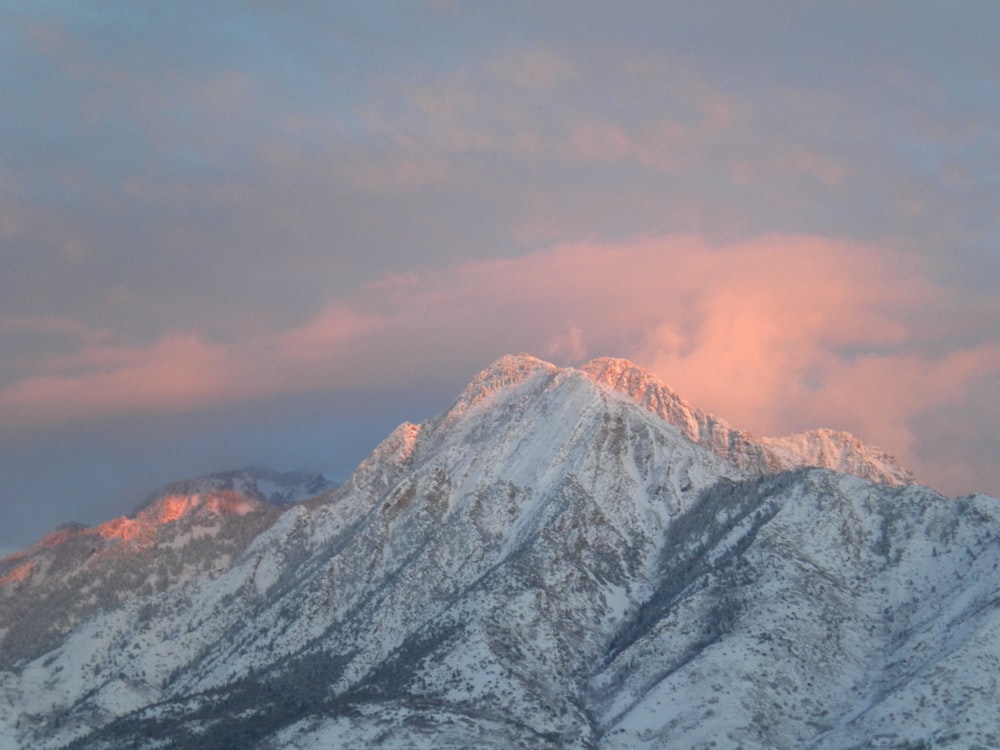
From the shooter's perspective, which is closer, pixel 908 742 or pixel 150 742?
pixel 908 742

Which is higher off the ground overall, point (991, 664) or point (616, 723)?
point (991, 664)

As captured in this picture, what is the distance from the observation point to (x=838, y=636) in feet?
640

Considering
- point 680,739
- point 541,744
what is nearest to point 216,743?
point 541,744

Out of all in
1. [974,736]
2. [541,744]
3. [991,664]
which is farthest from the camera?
[541,744]

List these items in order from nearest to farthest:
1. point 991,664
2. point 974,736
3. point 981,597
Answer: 1. point 974,736
2. point 991,664
3. point 981,597

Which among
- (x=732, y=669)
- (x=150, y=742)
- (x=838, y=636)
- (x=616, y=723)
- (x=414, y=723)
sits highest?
(x=838, y=636)

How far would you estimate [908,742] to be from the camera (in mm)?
156750

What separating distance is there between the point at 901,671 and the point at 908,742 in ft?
81.7

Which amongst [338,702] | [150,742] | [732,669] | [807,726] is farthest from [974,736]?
[150,742]

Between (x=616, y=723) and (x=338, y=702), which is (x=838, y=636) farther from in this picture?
(x=338, y=702)

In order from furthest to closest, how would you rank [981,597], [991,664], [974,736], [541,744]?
[981,597], [541,744], [991,664], [974,736]

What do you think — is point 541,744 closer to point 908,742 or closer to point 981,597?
point 908,742

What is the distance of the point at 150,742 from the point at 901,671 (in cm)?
12096

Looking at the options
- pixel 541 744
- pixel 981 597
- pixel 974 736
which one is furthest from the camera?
pixel 981 597
